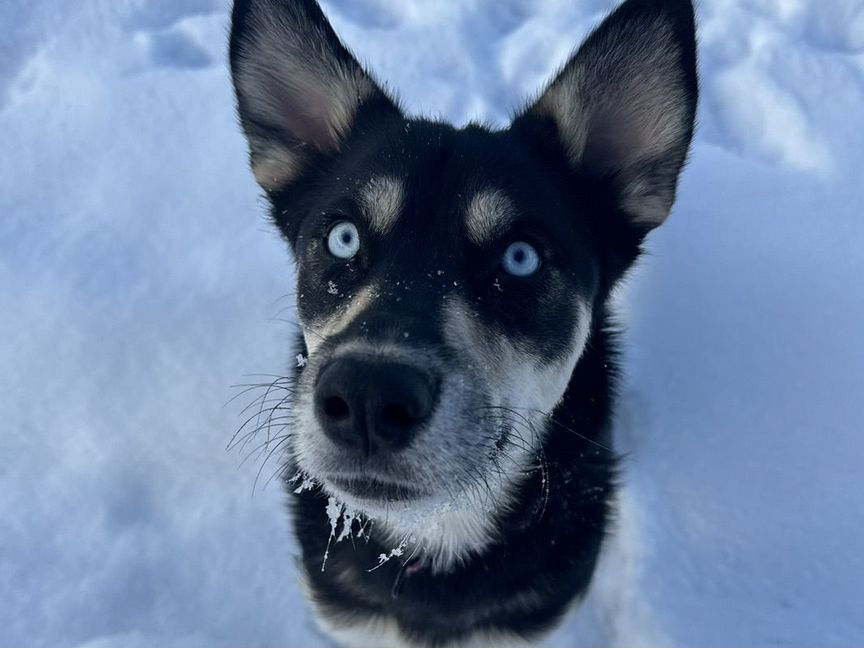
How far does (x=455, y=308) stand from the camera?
1.75 metres

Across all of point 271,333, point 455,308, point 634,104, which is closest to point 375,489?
point 455,308

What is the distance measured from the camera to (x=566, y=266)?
200cm

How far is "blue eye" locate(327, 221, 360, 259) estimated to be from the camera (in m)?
1.98

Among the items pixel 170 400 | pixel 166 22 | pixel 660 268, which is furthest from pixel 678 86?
pixel 166 22

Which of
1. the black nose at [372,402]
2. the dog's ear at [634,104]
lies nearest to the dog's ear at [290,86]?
the dog's ear at [634,104]

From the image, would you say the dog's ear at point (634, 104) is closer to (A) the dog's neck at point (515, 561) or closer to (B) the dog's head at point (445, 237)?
(B) the dog's head at point (445, 237)

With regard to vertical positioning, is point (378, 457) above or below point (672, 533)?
above

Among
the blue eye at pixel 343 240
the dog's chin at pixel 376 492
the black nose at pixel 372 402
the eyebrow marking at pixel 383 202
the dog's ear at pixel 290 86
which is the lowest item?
the dog's chin at pixel 376 492

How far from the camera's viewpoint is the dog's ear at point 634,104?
1.91 m

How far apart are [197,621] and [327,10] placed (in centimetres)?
408

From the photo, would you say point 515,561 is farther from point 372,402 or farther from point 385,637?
point 372,402

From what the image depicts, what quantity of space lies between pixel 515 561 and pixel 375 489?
0.99 meters

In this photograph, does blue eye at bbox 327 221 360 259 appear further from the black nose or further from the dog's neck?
the dog's neck

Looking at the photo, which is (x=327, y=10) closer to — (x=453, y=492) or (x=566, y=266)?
(x=566, y=266)
